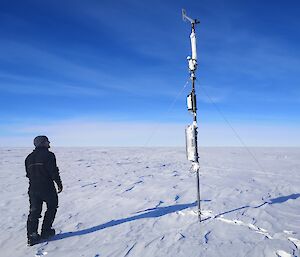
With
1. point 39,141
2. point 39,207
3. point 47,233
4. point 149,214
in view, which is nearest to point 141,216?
point 149,214

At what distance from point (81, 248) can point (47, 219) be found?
92cm

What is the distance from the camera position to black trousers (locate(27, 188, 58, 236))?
5223 millimetres

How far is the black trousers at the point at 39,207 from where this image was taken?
522 cm

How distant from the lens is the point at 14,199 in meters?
8.99

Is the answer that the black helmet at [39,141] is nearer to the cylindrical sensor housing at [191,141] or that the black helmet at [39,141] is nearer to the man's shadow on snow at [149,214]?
the man's shadow on snow at [149,214]

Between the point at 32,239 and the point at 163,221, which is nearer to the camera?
the point at 32,239

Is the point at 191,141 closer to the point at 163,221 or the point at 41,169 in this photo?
the point at 163,221

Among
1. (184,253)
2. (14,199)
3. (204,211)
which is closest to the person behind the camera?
(184,253)

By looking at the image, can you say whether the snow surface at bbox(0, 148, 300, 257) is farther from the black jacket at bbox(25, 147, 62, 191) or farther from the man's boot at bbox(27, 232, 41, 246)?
the black jacket at bbox(25, 147, 62, 191)

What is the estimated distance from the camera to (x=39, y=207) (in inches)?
209

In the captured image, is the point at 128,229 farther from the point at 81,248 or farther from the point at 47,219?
the point at 47,219

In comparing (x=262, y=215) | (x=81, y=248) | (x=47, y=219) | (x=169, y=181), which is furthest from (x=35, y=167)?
(x=169, y=181)

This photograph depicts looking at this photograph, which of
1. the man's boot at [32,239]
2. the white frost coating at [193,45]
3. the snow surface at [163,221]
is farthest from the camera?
the white frost coating at [193,45]

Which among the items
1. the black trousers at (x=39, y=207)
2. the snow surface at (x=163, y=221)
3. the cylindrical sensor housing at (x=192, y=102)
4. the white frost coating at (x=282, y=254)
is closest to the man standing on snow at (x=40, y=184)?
the black trousers at (x=39, y=207)
